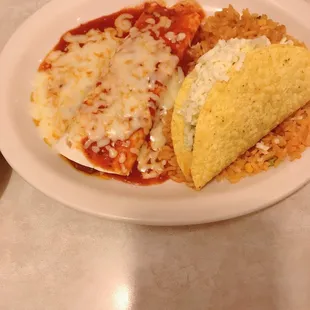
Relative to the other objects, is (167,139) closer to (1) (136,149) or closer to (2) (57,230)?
(1) (136,149)

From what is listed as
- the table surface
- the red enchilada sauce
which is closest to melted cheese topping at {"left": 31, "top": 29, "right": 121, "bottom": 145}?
the red enchilada sauce

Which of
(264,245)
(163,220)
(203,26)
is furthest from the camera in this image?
(203,26)

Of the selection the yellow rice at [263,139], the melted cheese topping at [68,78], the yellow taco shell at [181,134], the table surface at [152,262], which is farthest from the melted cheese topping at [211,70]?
the melted cheese topping at [68,78]

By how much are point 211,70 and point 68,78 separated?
633mm

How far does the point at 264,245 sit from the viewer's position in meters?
1.42

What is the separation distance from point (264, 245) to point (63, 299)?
675 millimetres

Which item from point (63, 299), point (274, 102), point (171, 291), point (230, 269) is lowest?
point (63, 299)

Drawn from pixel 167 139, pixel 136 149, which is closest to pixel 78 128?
pixel 136 149

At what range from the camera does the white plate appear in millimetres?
1345

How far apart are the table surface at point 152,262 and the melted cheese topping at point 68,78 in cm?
34

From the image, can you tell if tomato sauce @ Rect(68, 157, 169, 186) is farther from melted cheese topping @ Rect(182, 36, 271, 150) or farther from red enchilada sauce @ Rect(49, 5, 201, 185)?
melted cheese topping @ Rect(182, 36, 271, 150)

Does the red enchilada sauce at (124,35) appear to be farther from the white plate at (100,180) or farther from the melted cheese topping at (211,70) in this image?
the melted cheese topping at (211,70)

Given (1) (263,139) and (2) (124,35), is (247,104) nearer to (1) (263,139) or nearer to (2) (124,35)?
(1) (263,139)

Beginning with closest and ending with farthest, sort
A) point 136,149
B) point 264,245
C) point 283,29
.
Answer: point 264,245 < point 136,149 < point 283,29
